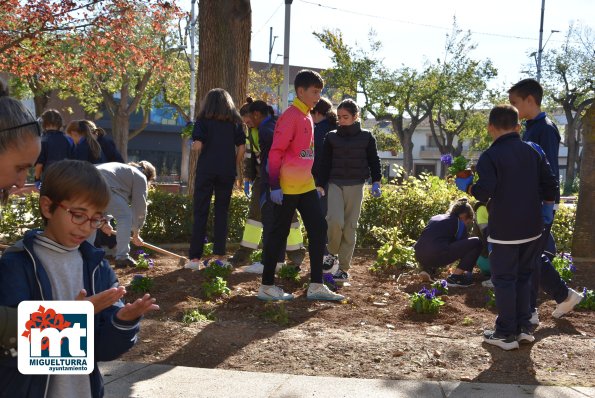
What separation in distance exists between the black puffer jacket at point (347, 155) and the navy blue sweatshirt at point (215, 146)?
102 centimetres

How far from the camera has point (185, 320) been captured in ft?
17.8

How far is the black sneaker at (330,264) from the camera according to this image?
7520mm

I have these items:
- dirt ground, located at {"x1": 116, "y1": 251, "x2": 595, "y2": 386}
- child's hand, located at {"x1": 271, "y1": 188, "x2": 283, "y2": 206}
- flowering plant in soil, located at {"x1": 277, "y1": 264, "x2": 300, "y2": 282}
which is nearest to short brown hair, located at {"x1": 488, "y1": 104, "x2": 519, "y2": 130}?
dirt ground, located at {"x1": 116, "y1": 251, "x2": 595, "y2": 386}

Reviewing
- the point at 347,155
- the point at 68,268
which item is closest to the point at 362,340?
the point at 347,155

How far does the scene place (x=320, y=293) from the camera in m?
6.27

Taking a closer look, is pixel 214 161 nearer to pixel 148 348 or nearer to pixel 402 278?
pixel 402 278

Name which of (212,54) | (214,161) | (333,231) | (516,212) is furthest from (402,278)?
(212,54)

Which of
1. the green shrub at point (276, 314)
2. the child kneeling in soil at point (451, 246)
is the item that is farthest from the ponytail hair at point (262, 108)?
the green shrub at point (276, 314)

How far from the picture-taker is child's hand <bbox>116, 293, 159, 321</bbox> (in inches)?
86.1

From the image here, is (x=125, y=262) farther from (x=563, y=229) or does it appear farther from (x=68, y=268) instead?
(x=563, y=229)

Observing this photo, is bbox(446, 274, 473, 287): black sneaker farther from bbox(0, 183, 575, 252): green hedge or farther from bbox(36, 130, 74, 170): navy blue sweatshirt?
bbox(36, 130, 74, 170): navy blue sweatshirt

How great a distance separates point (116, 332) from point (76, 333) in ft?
0.41

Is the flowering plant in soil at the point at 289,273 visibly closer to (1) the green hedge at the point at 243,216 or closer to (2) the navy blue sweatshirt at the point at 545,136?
(1) the green hedge at the point at 243,216

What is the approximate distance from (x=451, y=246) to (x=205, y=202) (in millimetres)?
2682
